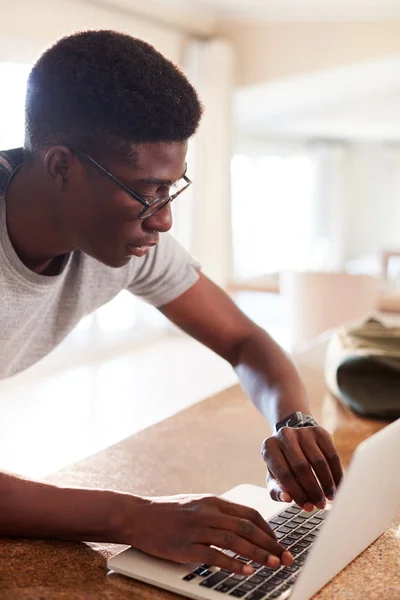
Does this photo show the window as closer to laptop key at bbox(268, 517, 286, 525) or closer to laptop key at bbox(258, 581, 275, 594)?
laptop key at bbox(268, 517, 286, 525)

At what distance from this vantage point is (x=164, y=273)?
140 cm

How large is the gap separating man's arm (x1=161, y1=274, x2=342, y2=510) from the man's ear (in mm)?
412

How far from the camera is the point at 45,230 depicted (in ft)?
3.76

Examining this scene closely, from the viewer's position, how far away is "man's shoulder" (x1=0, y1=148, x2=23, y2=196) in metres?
1.13

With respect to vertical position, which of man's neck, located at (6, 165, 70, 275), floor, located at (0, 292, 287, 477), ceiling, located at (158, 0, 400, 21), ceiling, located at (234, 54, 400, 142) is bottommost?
floor, located at (0, 292, 287, 477)

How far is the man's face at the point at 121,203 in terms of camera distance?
1039mm

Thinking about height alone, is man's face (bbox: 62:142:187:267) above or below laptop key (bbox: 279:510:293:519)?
above

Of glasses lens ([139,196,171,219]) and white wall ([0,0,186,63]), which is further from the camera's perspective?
white wall ([0,0,186,63])

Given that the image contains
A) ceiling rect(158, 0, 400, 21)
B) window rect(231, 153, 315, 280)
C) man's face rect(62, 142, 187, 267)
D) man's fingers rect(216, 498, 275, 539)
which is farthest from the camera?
window rect(231, 153, 315, 280)

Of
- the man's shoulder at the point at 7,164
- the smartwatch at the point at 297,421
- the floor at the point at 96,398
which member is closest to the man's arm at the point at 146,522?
the smartwatch at the point at 297,421

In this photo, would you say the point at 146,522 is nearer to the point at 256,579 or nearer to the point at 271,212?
the point at 256,579

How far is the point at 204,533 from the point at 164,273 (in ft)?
2.16

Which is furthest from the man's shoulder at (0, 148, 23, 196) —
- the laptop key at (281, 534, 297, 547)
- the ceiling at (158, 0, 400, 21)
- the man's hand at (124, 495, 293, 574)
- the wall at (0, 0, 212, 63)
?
the ceiling at (158, 0, 400, 21)

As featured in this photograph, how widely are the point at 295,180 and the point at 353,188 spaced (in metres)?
1.96
